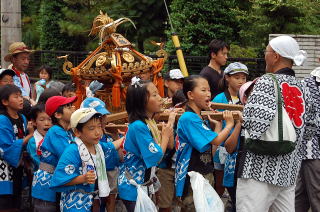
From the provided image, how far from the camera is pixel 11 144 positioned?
22.1 ft

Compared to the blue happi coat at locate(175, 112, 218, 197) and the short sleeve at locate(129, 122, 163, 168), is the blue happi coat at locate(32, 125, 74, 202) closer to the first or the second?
the short sleeve at locate(129, 122, 163, 168)

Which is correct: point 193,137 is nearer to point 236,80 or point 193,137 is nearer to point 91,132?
point 91,132

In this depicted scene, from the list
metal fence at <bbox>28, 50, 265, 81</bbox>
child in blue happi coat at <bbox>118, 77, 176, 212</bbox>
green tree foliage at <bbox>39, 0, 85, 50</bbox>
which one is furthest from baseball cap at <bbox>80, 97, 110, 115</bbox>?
green tree foliage at <bbox>39, 0, 85, 50</bbox>

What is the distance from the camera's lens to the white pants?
536cm

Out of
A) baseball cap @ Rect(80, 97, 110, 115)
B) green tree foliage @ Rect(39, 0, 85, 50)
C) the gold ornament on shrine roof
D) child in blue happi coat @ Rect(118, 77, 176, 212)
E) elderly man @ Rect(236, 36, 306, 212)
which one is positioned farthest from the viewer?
green tree foliage @ Rect(39, 0, 85, 50)

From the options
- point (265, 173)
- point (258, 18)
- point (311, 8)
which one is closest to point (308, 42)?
point (311, 8)

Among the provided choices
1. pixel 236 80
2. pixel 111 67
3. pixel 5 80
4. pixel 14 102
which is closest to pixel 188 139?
pixel 236 80

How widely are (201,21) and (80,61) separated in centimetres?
466

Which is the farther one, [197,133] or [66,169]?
[197,133]

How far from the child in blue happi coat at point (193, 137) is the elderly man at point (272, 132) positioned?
596 mm

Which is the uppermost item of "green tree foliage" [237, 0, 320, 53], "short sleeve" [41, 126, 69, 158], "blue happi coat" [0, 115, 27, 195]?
"green tree foliage" [237, 0, 320, 53]

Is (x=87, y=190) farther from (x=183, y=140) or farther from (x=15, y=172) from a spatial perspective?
(x=15, y=172)

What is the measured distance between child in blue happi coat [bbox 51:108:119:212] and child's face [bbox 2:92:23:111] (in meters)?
1.49

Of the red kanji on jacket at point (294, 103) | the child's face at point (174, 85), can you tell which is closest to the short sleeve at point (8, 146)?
the child's face at point (174, 85)
